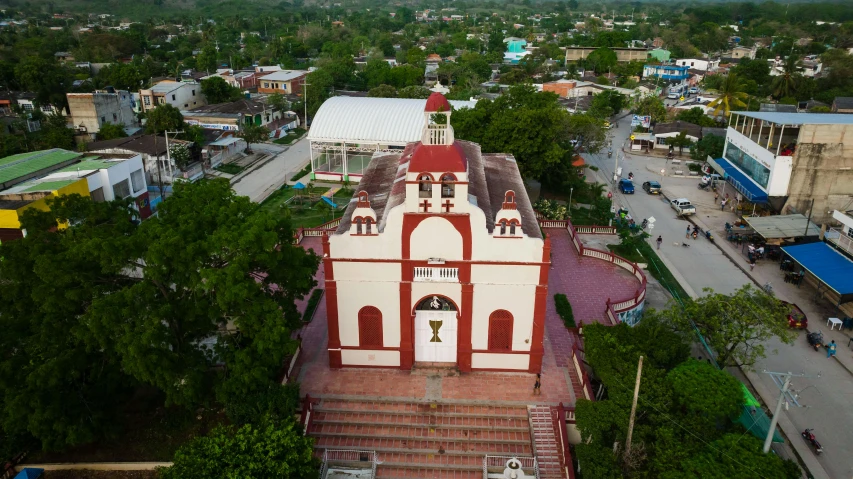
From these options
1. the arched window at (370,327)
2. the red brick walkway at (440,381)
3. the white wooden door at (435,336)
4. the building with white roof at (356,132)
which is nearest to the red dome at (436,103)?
the white wooden door at (435,336)

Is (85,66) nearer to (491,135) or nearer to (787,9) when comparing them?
(491,135)

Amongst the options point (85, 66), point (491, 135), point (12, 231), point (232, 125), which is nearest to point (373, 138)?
point (491, 135)

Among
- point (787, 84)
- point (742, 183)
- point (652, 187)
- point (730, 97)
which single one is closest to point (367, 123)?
point (652, 187)

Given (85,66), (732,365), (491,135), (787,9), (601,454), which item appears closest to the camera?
(601,454)

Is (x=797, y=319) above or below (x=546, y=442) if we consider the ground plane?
below

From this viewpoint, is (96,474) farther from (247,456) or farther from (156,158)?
(156,158)

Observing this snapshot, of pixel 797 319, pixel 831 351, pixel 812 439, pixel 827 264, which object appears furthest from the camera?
pixel 827 264

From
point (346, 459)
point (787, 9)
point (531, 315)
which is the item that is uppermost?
point (787, 9)
